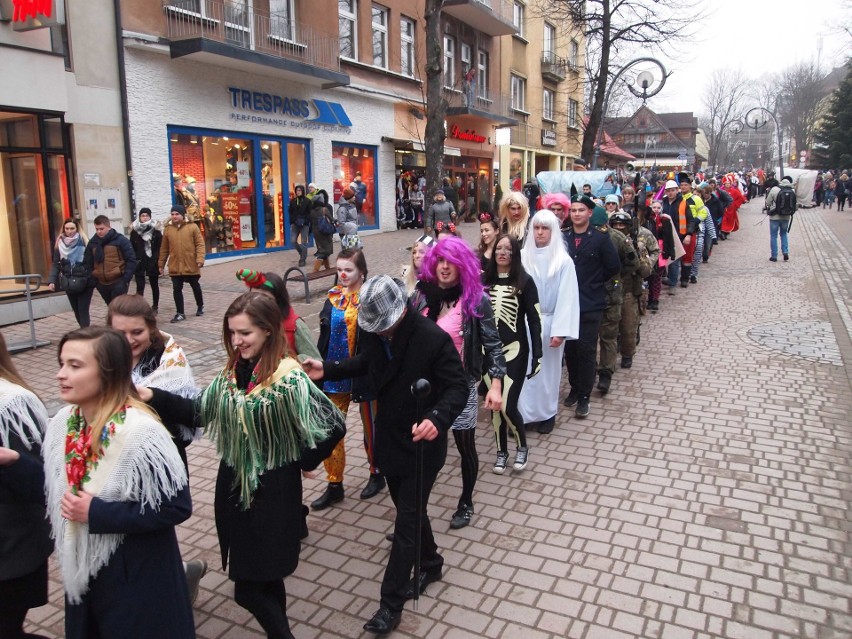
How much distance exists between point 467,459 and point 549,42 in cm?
3479

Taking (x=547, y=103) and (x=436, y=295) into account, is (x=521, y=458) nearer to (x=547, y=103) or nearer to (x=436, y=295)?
(x=436, y=295)

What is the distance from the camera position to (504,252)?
15.1 ft

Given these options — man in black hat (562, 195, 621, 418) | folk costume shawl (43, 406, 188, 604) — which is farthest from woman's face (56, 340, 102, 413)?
man in black hat (562, 195, 621, 418)

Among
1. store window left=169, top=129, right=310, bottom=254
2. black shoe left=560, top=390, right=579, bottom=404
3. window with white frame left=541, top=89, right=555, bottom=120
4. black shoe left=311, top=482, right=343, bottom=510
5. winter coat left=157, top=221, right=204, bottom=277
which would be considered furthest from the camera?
window with white frame left=541, top=89, right=555, bottom=120

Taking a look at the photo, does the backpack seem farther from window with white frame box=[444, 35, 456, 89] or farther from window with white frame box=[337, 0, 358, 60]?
window with white frame box=[444, 35, 456, 89]

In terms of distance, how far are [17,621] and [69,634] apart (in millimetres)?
423

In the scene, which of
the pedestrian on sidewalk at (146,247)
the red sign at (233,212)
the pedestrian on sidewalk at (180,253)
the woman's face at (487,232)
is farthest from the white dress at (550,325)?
the red sign at (233,212)

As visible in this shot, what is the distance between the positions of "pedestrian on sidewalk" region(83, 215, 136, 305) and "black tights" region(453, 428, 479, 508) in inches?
229

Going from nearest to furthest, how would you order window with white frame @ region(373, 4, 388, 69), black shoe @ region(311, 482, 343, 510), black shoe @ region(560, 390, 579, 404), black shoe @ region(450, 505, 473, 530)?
1. black shoe @ region(450, 505, 473, 530)
2. black shoe @ region(311, 482, 343, 510)
3. black shoe @ region(560, 390, 579, 404)
4. window with white frame @ region(373, 4, 388, 69)

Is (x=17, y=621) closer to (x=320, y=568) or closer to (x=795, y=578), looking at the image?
(x=320, y=568)

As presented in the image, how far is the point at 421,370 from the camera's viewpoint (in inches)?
124

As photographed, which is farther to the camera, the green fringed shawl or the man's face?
the man's face

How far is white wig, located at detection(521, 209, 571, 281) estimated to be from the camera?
17.6 ft

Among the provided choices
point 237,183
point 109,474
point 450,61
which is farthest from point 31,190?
point 450,61
